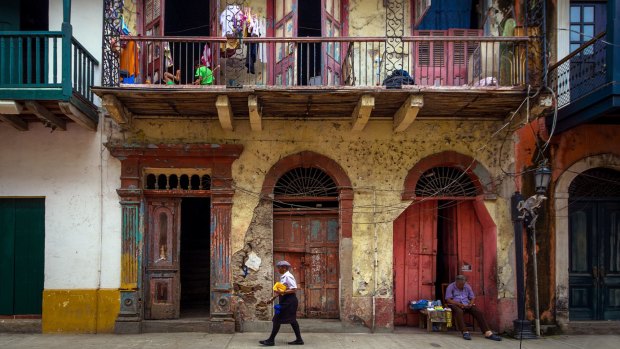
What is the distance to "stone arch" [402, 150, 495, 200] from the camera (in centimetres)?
1023

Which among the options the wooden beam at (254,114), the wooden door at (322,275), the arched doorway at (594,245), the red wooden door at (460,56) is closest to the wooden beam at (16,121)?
the wooden beam at (254,114)

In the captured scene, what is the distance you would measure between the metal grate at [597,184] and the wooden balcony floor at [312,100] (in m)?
1.97

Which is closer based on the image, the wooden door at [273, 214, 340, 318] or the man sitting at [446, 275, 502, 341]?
the man sitting at [446, 275, 502, 341]

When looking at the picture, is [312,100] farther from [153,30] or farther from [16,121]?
[16,121]

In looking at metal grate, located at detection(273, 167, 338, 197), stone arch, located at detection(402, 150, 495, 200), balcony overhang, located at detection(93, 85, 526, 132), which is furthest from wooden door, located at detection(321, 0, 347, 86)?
stone arch, located at detection(402, 150, 495, 200)

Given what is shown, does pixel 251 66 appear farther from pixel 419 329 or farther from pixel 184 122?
pixel 419 329

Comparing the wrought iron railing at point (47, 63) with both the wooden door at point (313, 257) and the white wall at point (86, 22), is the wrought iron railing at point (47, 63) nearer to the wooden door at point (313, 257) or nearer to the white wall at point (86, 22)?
the white wall at point (86, 22)

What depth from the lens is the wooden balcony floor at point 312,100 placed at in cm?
904

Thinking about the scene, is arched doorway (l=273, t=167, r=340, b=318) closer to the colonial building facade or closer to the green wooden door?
the colonial building facade

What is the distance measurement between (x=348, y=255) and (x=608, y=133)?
5.41 m

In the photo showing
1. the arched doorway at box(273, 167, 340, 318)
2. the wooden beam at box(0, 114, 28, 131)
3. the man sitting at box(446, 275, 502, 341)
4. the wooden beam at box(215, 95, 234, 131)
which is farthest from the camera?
the arched doorway at box(273, 167, 340, 318)

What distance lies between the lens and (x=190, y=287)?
12.6 meters

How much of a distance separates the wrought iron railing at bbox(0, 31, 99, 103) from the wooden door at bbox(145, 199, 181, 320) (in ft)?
7.95

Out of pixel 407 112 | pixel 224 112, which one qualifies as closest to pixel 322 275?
pixel 407 112
